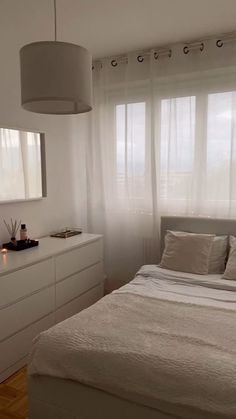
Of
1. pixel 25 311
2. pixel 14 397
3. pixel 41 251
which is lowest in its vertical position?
pixel 14 397

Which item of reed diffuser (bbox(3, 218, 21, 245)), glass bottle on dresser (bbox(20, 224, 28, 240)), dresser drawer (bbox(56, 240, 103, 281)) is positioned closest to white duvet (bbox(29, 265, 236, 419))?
dresser drawer (bbox(56, 240, 103, 281))

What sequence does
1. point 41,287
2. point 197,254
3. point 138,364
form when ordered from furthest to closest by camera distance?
point 197,254 < point 41,287 < point 138,364

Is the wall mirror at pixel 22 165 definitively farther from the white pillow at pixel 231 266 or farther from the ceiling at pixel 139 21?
the white pillow at pixel 231 266

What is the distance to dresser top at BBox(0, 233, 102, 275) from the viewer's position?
7.86ft

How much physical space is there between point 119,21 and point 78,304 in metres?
2.47

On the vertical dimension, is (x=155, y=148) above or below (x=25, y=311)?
above

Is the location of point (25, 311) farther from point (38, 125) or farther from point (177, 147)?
point (177, 147)

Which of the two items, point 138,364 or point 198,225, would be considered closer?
point 138,364

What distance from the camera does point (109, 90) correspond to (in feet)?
11.8

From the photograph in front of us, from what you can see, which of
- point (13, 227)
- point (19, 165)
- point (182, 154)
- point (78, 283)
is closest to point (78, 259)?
point (78, 283)

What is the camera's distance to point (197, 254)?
2857 mm

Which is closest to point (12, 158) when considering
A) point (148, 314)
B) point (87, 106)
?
point (87, 106)

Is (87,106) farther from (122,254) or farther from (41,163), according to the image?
(122,254)

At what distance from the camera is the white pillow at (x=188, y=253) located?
2.83m
